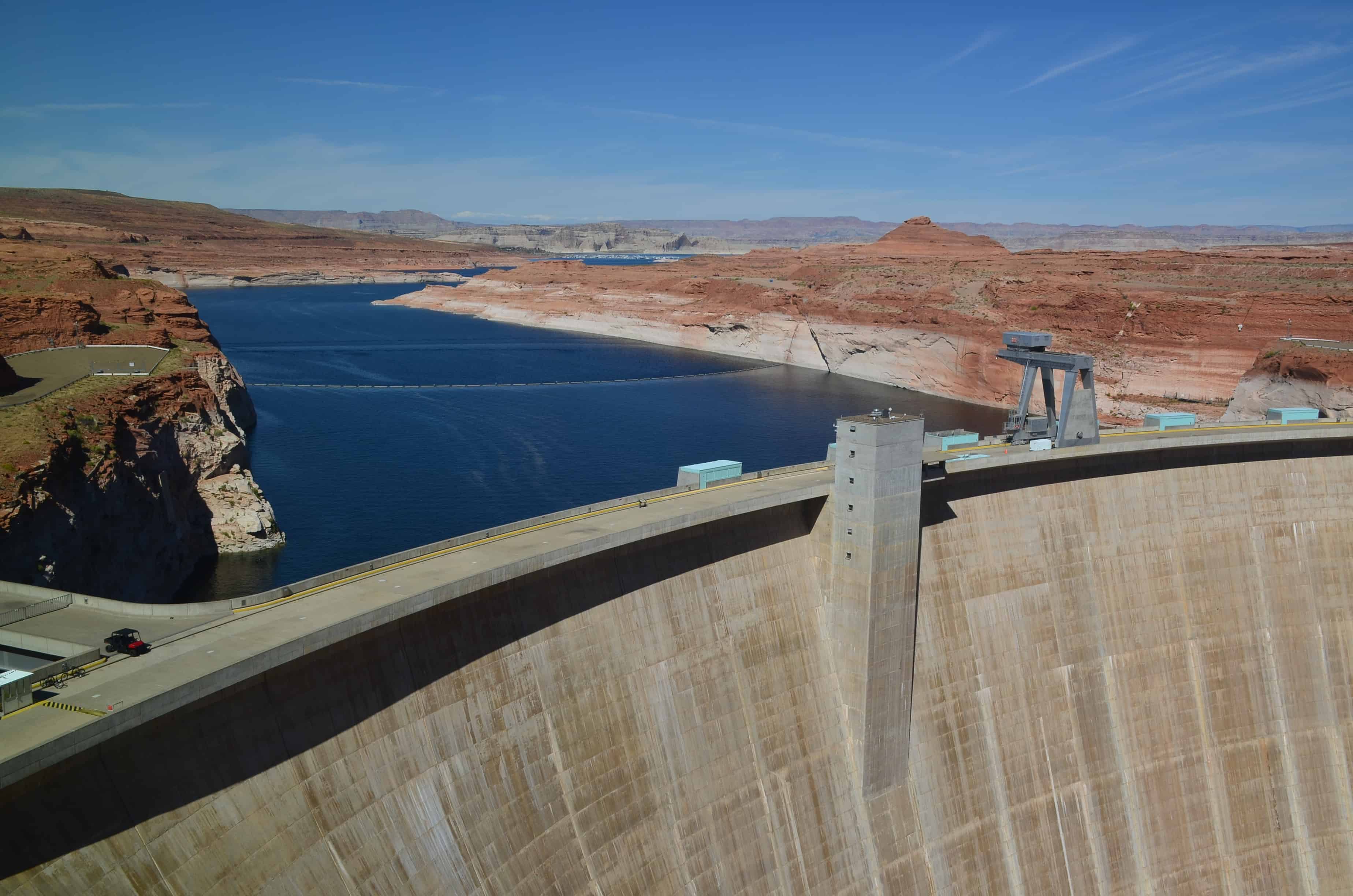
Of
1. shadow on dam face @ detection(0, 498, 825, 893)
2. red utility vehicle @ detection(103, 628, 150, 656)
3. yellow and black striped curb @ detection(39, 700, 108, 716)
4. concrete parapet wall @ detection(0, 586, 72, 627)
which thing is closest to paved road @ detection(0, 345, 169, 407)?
concrete parapet wall @ detection(0, 586, 72, 627)

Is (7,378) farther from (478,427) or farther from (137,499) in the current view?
(478,427)

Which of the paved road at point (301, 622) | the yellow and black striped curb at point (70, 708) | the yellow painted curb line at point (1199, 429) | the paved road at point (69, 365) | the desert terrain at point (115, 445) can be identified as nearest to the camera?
the paved road at point (301, 622)

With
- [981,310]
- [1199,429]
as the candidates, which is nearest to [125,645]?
[1199,429]

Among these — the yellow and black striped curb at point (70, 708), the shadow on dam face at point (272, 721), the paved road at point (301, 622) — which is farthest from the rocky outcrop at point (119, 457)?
the shadow on dam face at point (272, 721)

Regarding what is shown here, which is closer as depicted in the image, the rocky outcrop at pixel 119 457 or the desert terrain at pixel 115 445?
the rocky outcrop at pixel 119 457

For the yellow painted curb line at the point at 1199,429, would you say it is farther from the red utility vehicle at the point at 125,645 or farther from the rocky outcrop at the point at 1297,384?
the red utility vehicle at the point at 125,645

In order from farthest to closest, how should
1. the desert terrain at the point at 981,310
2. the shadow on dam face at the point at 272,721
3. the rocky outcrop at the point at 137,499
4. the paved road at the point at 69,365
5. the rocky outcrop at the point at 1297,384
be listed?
1. the desert terrain at the point at 981,310
2. the rocky outcrop at the point at 1297,384
3. the paved road at the point at 69,365
4. the rocky outcrop at the point at 137,499
5. the shadow on dam face at the point at 272,721

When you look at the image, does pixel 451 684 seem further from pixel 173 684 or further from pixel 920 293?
pixel 920 293
